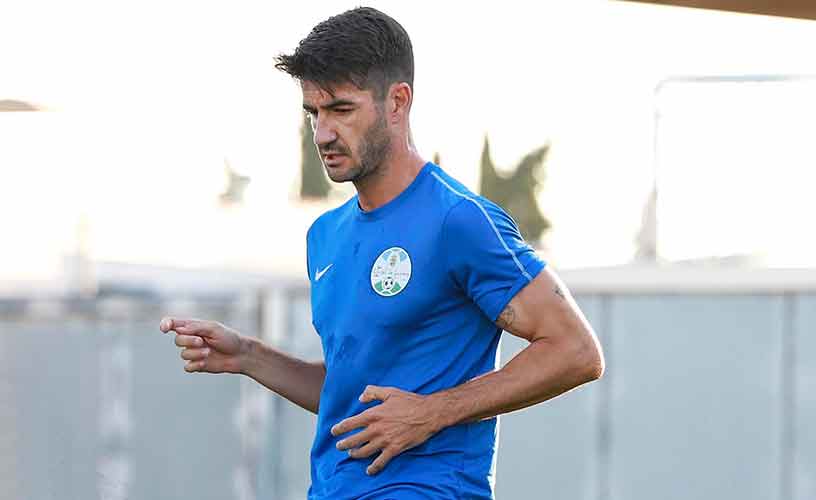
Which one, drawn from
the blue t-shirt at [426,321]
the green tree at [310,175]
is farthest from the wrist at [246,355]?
the green tree at [310,175]

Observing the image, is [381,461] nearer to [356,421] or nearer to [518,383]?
[356,421]

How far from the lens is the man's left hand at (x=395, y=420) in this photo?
304 cm

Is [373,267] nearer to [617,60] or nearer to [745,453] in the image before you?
[745,453]

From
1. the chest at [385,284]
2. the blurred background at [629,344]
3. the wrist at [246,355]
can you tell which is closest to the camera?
the chest at [385,284]

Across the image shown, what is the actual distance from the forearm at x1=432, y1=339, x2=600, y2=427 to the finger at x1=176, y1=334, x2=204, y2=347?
2.47 ft

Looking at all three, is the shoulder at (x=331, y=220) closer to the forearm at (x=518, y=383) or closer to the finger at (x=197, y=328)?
the finger at (x=197, y=328)

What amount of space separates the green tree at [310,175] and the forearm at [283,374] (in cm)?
1111

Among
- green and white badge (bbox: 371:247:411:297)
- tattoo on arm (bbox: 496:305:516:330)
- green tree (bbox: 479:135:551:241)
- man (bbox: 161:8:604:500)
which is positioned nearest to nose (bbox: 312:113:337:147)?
man (bbox: 161:8:604:500)

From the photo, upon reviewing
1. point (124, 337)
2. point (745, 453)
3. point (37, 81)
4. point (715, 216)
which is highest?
point (37, 81)

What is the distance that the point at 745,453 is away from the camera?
9180 mm

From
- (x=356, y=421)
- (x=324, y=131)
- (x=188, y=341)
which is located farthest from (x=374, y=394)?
(x=188, y=341)

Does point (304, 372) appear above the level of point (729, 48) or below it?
below

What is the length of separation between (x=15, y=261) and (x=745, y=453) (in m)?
6.68

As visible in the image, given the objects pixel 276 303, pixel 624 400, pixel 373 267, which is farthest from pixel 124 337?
pixel 373 267
